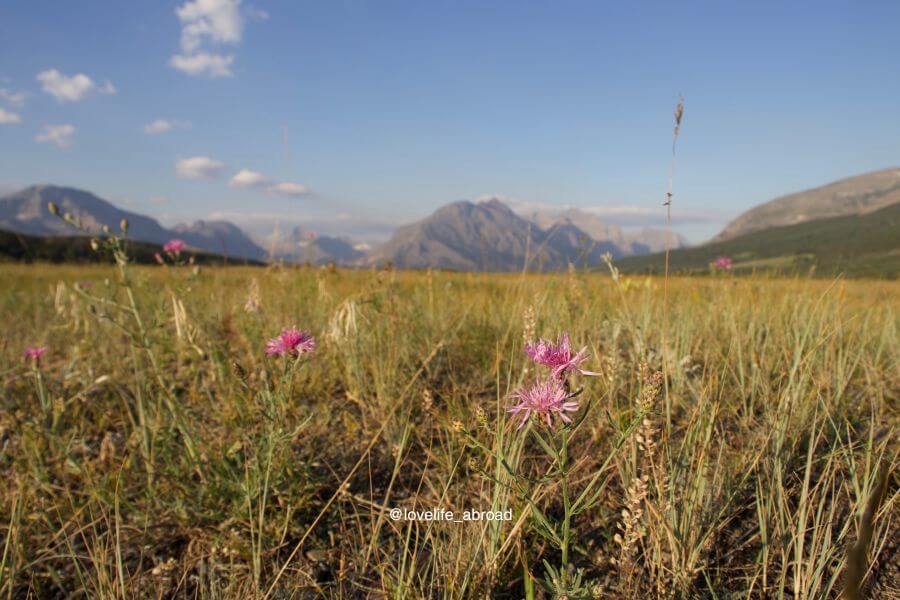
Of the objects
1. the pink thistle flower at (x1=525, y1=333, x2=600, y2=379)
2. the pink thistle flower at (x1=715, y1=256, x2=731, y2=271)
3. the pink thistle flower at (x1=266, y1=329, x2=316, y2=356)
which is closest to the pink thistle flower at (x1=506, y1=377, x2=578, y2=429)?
the pink thistle flower at (x1=525, y1=333, x2=600, y2=379)

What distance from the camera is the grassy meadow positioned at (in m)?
1.27

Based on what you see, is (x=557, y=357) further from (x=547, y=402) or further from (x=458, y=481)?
(x=458, y=481)

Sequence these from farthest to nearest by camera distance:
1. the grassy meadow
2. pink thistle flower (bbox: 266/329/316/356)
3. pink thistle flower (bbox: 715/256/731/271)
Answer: pink thistle flower (bbox: 715/256/731/271) → pink thistle flower (bbox: 266/329/316/356) → the grassy meadow

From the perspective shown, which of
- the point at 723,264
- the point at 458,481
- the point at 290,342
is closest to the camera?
the point at 290,342

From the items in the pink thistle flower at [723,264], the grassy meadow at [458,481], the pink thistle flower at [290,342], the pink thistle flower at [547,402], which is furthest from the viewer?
the pink thistle flower at [723,264]

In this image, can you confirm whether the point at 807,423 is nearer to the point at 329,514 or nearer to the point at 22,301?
the point at 329,514

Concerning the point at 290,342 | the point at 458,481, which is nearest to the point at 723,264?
the point at 458,481

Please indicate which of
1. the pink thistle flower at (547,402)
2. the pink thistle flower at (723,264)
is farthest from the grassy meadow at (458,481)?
the pink thistle flower at (723,264)

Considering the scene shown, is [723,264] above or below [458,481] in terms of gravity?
above

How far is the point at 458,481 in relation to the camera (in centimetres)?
175

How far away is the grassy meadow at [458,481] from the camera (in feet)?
4.16

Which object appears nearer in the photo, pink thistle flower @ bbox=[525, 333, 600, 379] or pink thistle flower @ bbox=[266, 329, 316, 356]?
pink thistle flower @ bbox=[525, 333, 600, 379]

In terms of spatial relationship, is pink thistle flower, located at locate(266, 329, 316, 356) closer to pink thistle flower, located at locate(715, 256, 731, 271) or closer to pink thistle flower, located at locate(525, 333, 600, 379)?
pink thistle flower, located at locate(525, 333, 600, 379)

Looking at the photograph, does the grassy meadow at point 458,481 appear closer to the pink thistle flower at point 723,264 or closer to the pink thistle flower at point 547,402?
the pink thistle flower at point 547,402
